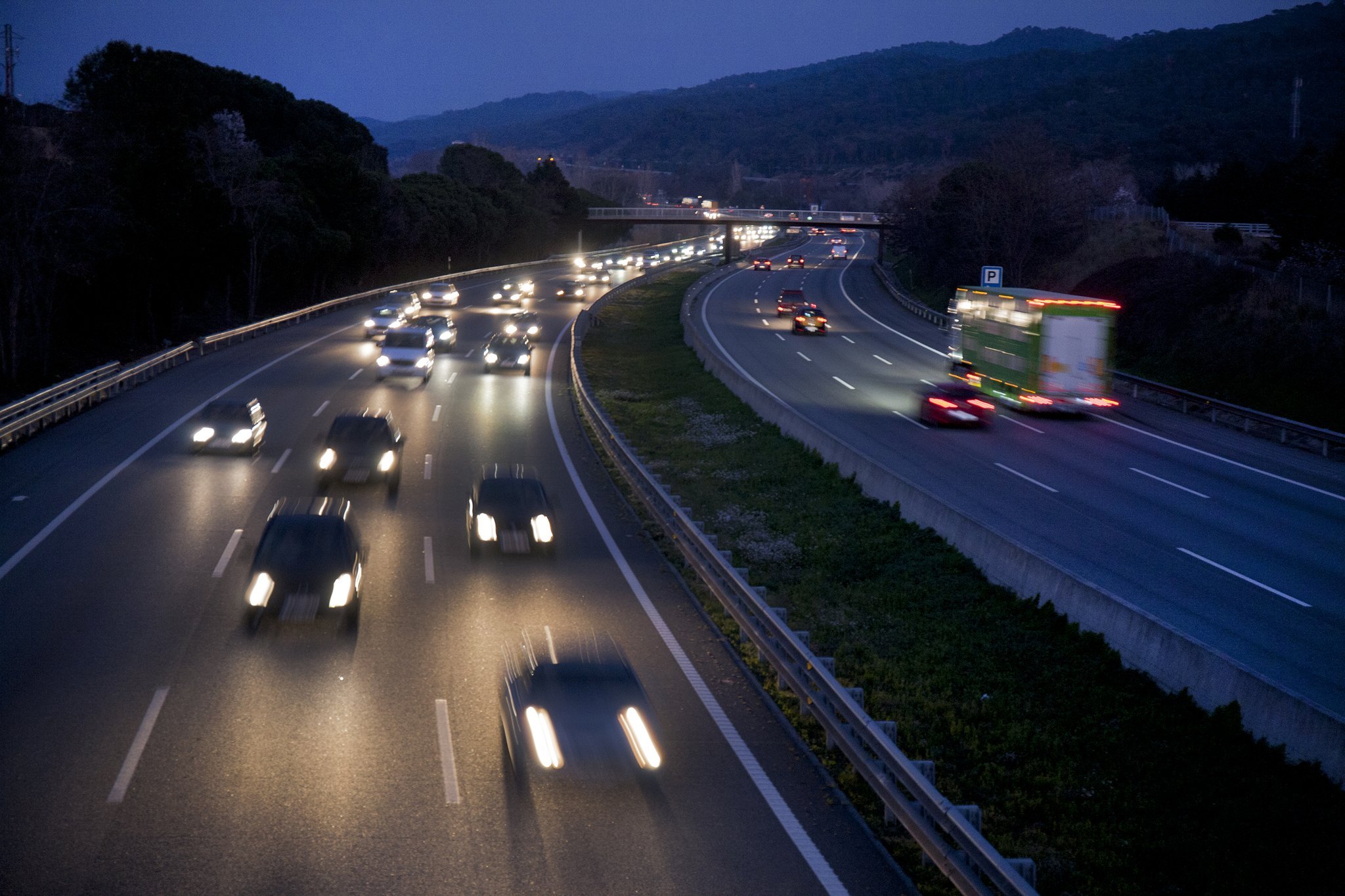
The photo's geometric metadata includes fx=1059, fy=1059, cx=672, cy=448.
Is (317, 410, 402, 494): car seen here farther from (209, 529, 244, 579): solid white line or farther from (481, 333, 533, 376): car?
(481, 333, 533, 376): car

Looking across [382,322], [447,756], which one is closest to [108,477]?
[447,756]

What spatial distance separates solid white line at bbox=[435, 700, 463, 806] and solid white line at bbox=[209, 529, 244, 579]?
6.28 metres

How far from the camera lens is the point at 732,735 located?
1104cm

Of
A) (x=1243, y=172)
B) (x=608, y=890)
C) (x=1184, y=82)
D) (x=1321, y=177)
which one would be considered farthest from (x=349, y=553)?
(x=1184, y=82)

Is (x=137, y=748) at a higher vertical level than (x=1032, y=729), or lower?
higher

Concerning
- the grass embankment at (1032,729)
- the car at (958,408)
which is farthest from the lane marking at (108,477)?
the car at (958,408)

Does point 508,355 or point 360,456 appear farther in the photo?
point 508,355

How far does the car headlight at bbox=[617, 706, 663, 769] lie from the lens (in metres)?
9.63

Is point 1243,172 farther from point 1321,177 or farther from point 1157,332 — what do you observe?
point 1157,332

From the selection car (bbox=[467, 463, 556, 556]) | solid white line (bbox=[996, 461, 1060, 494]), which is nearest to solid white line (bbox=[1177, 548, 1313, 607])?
solid white line (bbox=[996, 461, 1060, 494])

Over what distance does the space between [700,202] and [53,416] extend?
163 metres

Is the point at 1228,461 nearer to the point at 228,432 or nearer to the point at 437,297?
the point at 228,432

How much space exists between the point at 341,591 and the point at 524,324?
39.5 m

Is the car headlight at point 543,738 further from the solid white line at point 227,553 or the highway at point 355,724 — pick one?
the solid white line at point 227,553
